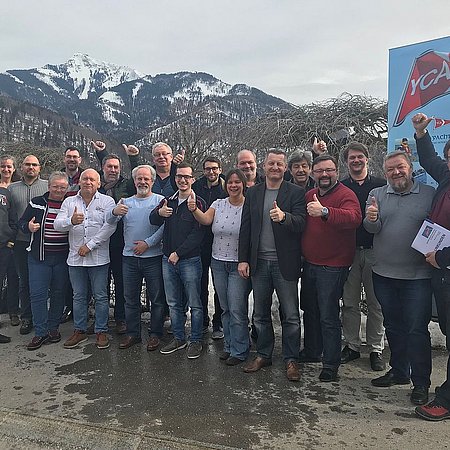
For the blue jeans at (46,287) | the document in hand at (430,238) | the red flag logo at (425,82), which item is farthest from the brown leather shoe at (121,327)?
the red flag logo at (425,82)

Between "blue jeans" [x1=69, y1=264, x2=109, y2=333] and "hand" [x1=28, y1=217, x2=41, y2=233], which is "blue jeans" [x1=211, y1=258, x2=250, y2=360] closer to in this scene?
"blue jeans" [x1=69, y1=264, x2=109, y2=333]

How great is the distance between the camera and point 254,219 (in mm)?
3879

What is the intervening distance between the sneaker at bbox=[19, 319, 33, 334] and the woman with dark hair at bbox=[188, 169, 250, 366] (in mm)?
2475

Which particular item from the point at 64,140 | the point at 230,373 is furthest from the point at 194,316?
the point at 64,140

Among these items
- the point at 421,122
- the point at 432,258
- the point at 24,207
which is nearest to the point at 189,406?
the point at 432,258

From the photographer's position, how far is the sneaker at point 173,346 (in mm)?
4410

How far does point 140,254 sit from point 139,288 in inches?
16.4

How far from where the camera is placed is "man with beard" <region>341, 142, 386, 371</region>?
404 centimetres

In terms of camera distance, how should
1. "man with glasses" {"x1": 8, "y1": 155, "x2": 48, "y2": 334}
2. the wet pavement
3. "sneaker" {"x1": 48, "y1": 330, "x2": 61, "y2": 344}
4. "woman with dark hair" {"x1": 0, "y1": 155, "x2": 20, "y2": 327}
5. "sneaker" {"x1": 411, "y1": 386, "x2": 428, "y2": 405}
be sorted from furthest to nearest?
"woman with dark hair" {"x1": 0, "y1": 155, "x2": 20, "y2": 327} → "man with glasses" {"x1": 8, "y1": 155, "x2": 48, "y2": 334} → "sneaker" {"x1": 48, "y1": 330, "x2": 61, "y2": 344} → "sneaker" {"x1": 411, "y1": 386, "x2": 428, "y2": 405} → the wet pavement

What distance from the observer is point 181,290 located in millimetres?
4535

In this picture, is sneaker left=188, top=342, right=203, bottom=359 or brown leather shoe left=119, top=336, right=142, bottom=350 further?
brown leather shoe left=119, top=336, right=142, bottom=350

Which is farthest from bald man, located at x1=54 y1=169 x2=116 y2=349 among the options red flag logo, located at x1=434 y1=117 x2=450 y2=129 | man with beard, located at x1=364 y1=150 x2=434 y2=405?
red flag logo, located at x1=434 y1=117 x2=450 y2=129

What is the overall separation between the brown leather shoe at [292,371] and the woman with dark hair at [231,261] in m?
0.50

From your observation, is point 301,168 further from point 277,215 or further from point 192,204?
point 192,204
